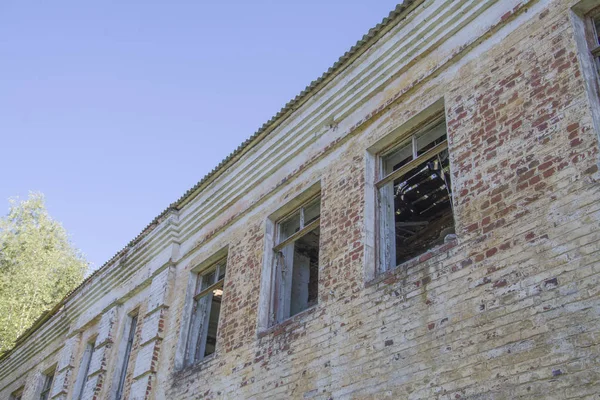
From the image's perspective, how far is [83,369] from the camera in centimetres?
1314

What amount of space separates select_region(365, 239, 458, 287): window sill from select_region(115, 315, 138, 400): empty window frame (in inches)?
253

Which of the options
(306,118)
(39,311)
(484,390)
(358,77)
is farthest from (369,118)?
(39,311)

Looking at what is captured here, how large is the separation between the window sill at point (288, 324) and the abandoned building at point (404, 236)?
3cm

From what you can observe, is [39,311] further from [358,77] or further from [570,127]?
[570,127]

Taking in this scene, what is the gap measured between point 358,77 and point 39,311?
18.5m

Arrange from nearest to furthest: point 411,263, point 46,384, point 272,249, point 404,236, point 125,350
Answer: point 411,263 < point 272,249 < point 404,236 < point 125,350 < point 46,384

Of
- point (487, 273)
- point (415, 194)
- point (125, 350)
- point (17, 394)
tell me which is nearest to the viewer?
point (487, 273)

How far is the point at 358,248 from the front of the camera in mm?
7293

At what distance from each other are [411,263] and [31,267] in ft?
66.4

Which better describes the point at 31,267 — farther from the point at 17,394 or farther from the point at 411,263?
the point at 411,263

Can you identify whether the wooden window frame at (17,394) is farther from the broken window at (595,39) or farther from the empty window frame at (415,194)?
the broken window at (595,39)

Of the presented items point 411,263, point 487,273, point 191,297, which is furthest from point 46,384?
point 487,273

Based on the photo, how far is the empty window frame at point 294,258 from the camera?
872 centimetres

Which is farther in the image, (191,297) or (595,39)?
(191,297)
